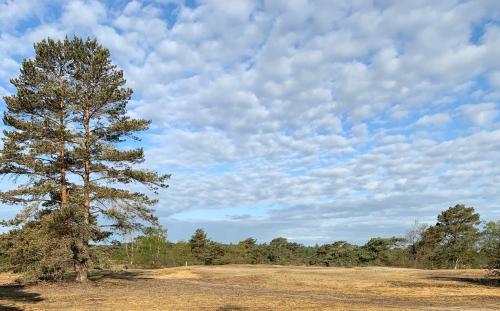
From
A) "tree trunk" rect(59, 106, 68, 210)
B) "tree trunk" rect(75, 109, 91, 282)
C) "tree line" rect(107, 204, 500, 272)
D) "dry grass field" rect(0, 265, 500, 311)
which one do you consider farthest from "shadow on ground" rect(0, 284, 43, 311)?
"tree line" rect(107, 204, 500, 272)

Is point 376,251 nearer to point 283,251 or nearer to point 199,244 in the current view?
point 283,251

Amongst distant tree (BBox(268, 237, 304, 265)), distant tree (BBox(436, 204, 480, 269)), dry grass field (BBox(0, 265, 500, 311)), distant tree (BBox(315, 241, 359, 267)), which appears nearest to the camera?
dry grass field (BBox(0, 265, 500, 311))

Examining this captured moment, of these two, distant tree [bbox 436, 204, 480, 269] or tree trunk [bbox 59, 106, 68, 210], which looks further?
distant tree [bbox 436, 204, 480, 269]

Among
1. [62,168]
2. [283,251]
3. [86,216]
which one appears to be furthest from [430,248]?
[62,168]

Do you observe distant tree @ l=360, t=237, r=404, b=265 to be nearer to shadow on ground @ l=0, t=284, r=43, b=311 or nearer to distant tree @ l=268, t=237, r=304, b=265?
distant tree @ l=268, t=237, r=304, b=265

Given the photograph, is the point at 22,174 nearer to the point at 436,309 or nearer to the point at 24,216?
the point at 24,216

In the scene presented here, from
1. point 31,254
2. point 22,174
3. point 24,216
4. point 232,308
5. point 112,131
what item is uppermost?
point 112,131

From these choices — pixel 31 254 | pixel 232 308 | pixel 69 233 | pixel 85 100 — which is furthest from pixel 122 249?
pixel 232 308

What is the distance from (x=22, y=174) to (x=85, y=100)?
5679mm

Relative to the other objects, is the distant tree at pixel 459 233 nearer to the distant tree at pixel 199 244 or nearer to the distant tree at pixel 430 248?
the distant tree at pixel 430 248

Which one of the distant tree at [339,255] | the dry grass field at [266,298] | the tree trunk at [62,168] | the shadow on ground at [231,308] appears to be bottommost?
the shadow on ground at [231,308]

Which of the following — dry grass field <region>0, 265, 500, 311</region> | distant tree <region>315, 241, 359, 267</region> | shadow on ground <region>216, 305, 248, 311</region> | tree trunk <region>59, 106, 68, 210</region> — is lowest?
shadow on ground <region>216, 305, 248, 311</region>

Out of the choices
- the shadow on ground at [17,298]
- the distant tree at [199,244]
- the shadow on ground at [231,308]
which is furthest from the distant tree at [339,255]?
the shadow on ground at [231,308]

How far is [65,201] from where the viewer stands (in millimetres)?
26938
